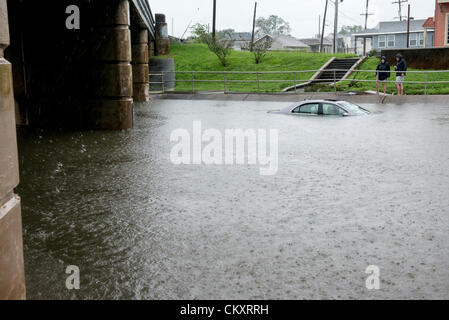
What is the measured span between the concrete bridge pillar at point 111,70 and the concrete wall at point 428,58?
71.5 feet

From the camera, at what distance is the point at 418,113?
18312 mm

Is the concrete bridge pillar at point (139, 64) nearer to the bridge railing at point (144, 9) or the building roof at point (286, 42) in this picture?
the bridge railing at point (144, 9)

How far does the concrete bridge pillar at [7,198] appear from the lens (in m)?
3.22

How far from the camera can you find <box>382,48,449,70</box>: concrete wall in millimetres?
31188

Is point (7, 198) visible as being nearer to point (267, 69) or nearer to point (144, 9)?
point (144, 9)

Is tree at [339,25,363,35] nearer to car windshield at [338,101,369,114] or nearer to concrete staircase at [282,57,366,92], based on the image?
concrete staircase at [282,57,366,92]

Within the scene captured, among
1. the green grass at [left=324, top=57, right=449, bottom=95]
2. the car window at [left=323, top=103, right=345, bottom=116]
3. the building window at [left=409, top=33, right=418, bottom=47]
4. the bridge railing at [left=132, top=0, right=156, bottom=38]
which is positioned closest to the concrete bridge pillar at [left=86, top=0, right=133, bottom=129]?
the bridge railing at [left=132, top=0, right=156, bottom=38]

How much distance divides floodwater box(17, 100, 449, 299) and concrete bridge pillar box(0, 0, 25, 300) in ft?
2.97

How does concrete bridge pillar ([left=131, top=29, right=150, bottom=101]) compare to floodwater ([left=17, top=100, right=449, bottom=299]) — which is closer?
floodwater ([left=17, top=100, right=449, bottom=299])

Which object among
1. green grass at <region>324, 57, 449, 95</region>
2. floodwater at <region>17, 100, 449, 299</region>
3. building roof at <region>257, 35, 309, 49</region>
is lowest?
floodwater at <region>17, 100, 449, 299</region>

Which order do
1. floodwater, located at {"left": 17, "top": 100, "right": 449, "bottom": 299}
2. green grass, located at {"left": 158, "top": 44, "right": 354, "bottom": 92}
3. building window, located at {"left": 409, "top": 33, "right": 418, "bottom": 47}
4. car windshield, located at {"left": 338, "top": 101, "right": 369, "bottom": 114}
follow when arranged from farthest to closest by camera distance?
building window, located at {"left": 409, "top": 33, "right": 418, "bottom": 47}, green grass, located at {"left": 158, "top": 44, "right": 354, "bottom": 92}, car windshield, located at {"left": 338, "top": 101, "right": 369, "bottom": 114}, floodwater, located at {"left": 17, "top": 100, "right": 449, "bottom": 299}

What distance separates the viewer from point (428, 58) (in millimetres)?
32062
